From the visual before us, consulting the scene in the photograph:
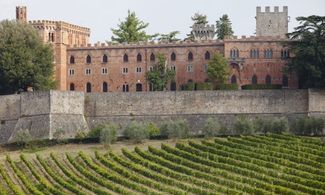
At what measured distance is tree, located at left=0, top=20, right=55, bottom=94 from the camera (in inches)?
3410

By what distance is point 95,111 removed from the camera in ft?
278

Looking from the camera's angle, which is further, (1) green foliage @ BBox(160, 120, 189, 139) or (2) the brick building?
(2) the brick building

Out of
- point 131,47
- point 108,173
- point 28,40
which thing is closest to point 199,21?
point 131,47

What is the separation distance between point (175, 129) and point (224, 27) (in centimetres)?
2714

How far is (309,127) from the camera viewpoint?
7519 cm

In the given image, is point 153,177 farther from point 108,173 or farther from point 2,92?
point 2,92

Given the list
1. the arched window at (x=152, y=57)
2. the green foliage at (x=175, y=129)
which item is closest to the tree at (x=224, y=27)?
the arched window at (x=152, y=57)

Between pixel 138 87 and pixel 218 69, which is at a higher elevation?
pixel 218 69

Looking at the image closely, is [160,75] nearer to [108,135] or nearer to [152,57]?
[152,57]

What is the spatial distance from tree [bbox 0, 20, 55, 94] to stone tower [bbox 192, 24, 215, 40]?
16.5m

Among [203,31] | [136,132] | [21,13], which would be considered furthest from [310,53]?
[21,13]

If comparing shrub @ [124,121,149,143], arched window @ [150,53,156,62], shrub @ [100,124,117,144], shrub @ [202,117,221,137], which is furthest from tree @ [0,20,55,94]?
shrub @ [202,117,221,137]

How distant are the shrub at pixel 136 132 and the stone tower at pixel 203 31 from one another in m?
23.1

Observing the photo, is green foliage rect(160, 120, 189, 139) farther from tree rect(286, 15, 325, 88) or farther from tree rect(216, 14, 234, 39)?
tree rect(216, 14, 234, 39)
